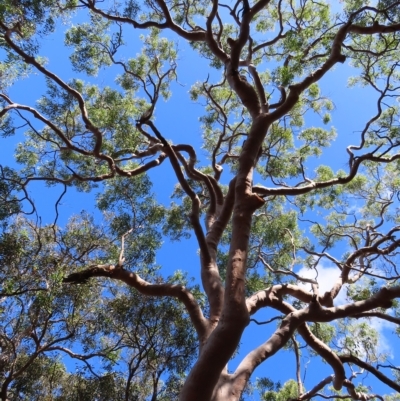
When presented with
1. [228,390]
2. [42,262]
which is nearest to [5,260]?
[42,262]

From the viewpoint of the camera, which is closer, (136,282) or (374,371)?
(374,371)

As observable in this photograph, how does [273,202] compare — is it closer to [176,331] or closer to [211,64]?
[211,64]

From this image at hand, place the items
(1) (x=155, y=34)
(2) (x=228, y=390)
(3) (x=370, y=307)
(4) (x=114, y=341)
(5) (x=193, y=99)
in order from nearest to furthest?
(2) (x=228, y=390) < (3) (x=370, y=307) < (4) (x=114, y=341) < (1) (x=155, y=34) < (5) (x=193, y=99)

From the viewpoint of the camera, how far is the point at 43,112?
8.80m

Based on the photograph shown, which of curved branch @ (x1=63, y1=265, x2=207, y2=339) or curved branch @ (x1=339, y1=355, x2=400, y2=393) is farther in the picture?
curved branch @ (x1=63, y1=265, x2=207, y2=339)

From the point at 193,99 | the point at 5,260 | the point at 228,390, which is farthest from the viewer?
the point at 193,99

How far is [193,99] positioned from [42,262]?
6332 millimetres

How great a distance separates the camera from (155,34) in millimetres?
10031

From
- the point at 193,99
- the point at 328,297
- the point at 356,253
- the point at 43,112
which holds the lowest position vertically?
the point at 328,297

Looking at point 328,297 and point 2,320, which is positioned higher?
point 328,297

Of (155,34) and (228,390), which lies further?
(155,34)

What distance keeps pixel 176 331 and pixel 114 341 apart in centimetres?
108

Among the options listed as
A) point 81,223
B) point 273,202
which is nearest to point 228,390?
point 81,223

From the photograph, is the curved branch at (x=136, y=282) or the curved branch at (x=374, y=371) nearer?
the curved branch at (x=374, y=371)
